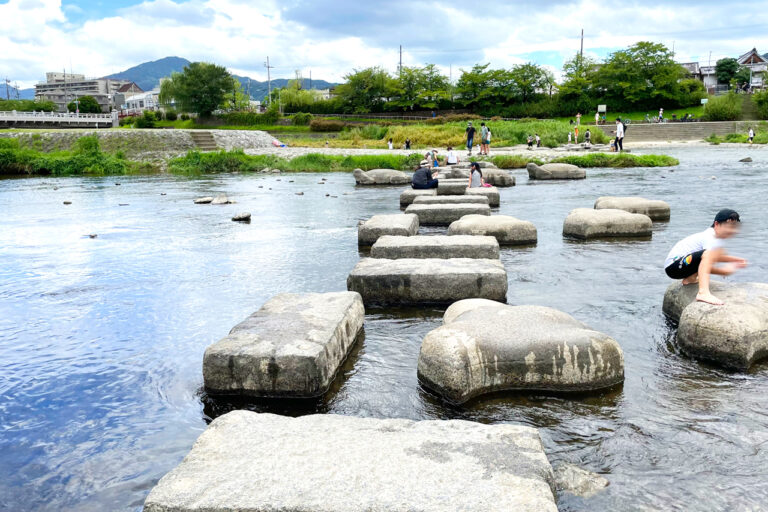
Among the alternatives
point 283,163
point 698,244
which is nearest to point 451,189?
point 698,244

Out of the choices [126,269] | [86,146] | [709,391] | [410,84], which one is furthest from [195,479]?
[410,84]

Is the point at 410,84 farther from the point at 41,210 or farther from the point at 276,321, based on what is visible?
the point at 276,321

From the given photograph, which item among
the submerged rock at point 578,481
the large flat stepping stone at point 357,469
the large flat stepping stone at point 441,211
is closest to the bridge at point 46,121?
the large flat stepping stone at point 441,211

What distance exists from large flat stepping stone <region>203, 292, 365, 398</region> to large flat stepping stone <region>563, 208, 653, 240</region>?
7192 mm

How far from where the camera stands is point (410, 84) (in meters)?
83.5

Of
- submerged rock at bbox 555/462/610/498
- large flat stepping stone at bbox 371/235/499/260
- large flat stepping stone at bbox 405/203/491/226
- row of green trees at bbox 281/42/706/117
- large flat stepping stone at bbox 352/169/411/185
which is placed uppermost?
row of green trees at bbox 281/42/706/117

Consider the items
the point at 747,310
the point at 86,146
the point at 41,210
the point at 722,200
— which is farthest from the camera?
the point at 86,146

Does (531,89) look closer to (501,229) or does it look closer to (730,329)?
(501,229)

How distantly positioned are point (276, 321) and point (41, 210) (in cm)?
1605

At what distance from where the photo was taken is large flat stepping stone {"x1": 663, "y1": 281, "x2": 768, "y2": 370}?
5328 mm

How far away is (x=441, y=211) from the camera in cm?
1323

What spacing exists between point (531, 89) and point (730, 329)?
260 feet

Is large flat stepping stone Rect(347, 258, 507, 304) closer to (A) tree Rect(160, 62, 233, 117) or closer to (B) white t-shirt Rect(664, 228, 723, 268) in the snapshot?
(B) white t-shirt Rect(664, 228, 723, 268)

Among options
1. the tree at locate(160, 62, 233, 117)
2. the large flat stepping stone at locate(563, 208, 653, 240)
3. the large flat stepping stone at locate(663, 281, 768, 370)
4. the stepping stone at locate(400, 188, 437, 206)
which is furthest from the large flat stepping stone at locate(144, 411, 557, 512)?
the tree at locate(160, 62, 233, 117)
